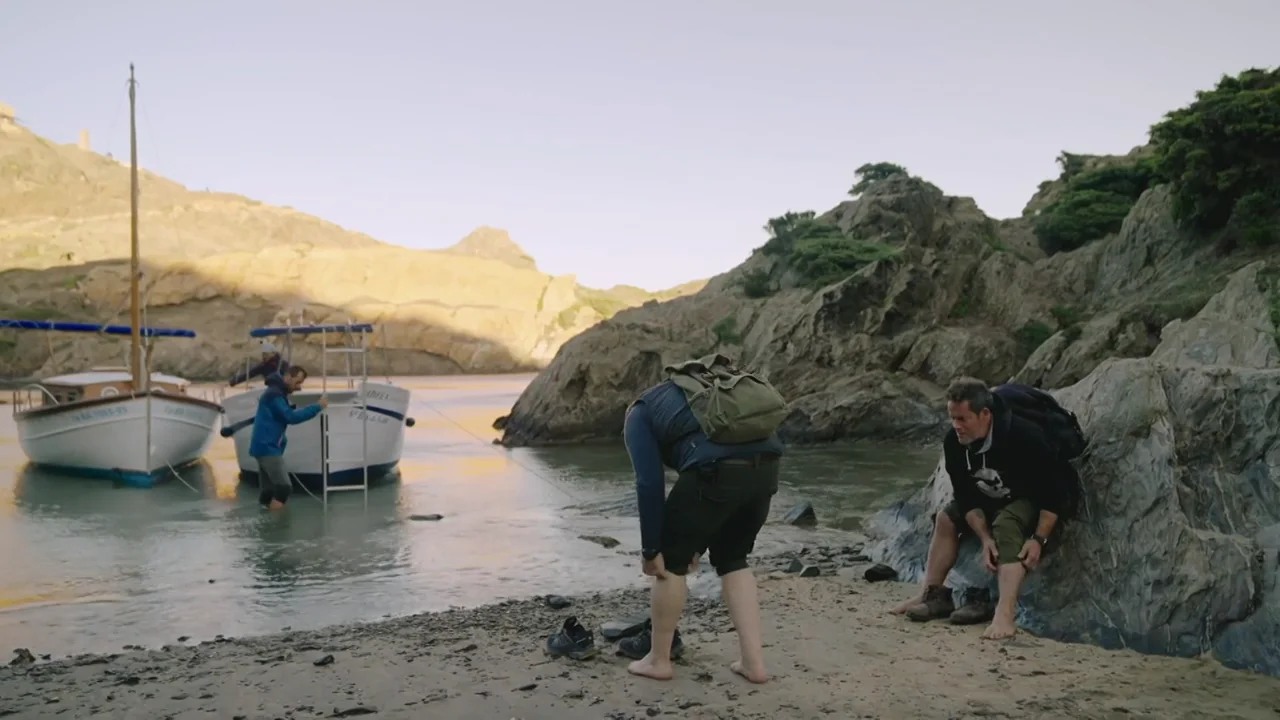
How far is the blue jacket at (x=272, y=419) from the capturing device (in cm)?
1600

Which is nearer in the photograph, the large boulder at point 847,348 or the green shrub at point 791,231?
the large boulder at point 847,348

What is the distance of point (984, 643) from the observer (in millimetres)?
5652

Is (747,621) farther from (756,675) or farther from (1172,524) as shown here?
(1172,524)

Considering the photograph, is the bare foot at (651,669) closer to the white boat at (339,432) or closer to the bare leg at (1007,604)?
the bare leg at (1007,604)

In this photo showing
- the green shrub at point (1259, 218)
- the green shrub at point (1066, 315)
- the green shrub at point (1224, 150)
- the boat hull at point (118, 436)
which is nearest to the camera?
the boat hull at point (118, 436)

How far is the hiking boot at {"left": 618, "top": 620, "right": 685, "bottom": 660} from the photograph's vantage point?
212 inches

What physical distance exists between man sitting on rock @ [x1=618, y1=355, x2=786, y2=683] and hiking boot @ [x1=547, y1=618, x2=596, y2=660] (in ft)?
1.77

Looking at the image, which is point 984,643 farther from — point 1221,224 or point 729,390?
point 1221,224

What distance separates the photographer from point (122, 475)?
20.2 m

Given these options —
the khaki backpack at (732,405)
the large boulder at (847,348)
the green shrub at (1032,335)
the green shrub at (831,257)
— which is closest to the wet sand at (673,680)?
the khaki backpack at (732,405)

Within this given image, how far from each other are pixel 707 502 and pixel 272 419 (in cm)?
1304

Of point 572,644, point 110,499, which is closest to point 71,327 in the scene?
point 110,499

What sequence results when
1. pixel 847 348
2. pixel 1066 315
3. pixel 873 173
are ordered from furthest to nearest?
pixel 873 173
pixel 847 348
pixel 1066 315

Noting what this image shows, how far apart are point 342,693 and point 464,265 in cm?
10991
